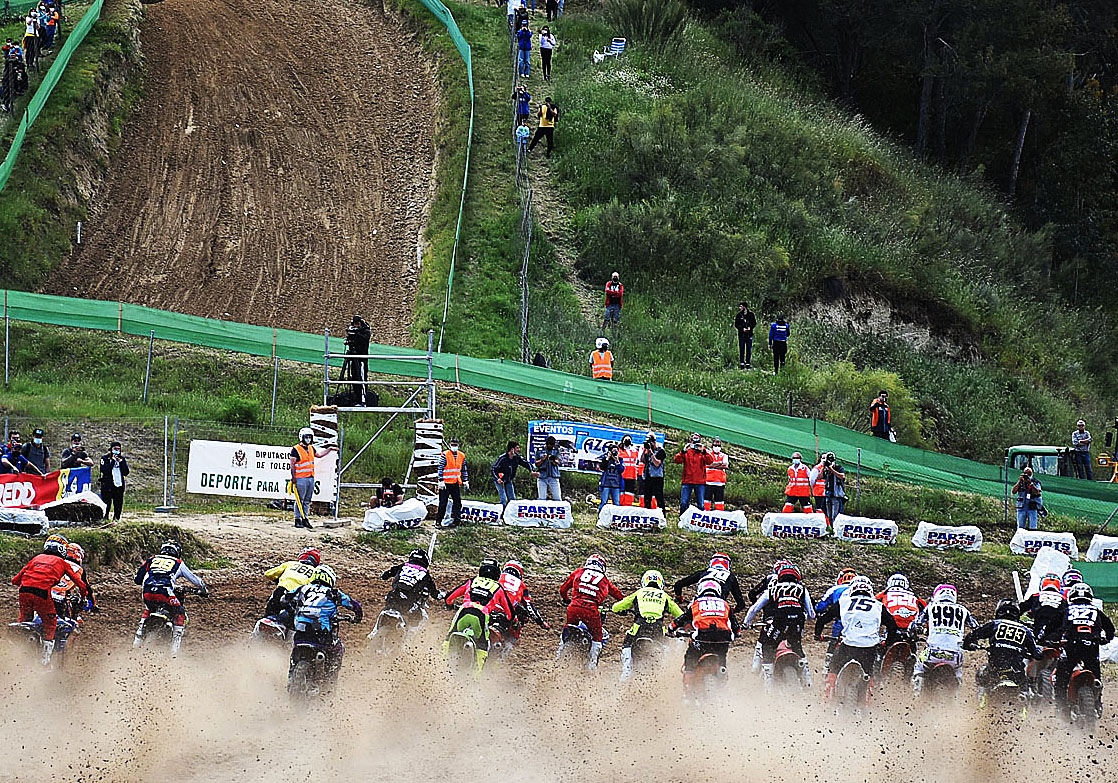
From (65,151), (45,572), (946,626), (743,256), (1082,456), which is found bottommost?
(45,572)

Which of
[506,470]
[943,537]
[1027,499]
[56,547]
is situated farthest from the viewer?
[1027,499]

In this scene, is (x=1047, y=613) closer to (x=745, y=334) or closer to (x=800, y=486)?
(x=800, y=486)

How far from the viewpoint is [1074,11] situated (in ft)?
213

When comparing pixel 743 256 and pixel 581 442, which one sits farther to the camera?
pixel 743 256

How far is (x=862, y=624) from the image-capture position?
18.6 metres

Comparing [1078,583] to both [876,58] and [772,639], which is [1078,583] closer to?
[772,639]

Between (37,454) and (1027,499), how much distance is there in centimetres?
2004

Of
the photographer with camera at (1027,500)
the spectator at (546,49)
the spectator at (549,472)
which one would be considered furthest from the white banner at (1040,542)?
the spectator at (546,49)

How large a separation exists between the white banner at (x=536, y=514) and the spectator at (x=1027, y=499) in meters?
10.00

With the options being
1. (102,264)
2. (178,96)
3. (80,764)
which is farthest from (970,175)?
(80,764)

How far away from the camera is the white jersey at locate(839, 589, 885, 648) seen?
18609 millimetres

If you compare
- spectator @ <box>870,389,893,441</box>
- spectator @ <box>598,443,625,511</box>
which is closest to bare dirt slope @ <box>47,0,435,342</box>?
spectator @ <box>598,443,625,511</box>

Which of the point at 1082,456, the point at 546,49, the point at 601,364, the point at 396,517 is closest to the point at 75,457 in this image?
the point at 396,517

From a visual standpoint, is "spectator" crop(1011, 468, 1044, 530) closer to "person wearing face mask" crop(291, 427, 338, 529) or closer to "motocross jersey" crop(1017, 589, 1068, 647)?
"motocross jersey" crop(1017, 589, 1068, 647)
